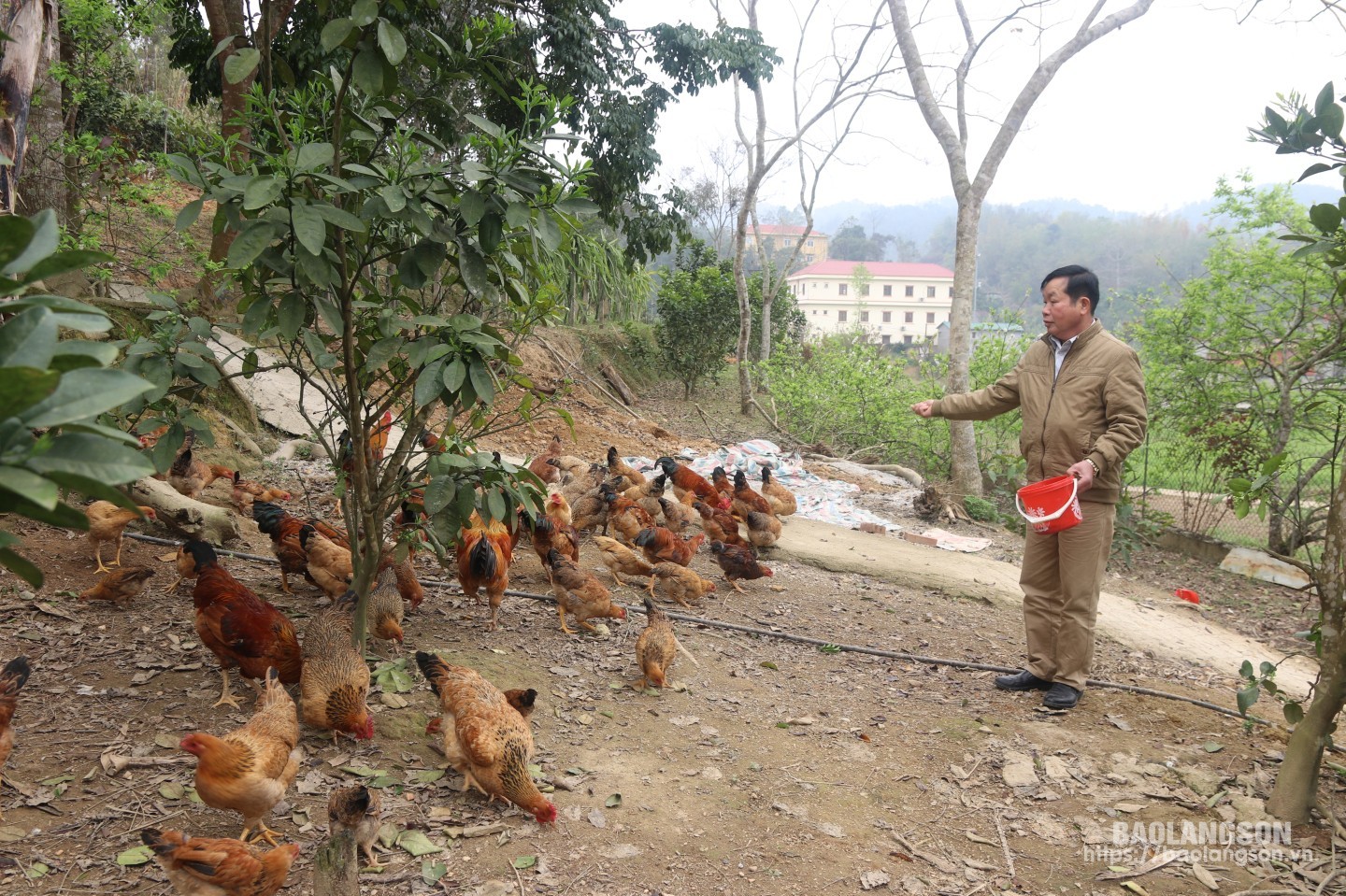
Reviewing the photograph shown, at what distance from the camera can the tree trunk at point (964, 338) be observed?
33.5ft

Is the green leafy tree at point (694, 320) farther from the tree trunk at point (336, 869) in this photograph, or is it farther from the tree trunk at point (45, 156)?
the tree trunk at point (336, 869)

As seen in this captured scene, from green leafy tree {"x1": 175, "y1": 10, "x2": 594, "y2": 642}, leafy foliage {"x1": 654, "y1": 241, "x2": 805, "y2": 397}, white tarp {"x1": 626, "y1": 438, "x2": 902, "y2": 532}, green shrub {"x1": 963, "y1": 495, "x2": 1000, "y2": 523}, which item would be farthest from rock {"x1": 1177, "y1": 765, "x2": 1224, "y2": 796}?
leafy foliage {"x1": 654, "y1": 241, "x2": 805, "y2": 397}

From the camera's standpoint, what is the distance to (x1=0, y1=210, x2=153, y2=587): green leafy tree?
91 centimetres

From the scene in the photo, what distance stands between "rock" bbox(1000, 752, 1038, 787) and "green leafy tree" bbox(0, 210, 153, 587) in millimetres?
3691

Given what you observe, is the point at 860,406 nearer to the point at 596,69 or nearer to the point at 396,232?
the point at 596,69

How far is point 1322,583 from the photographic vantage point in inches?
117

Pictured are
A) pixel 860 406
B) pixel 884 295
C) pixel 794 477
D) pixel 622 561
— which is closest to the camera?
pixel 622 561

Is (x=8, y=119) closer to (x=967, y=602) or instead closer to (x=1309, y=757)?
(x=1309, y=757)

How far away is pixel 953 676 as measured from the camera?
187 inches

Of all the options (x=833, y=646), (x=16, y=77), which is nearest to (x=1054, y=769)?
(x=833, y=646)

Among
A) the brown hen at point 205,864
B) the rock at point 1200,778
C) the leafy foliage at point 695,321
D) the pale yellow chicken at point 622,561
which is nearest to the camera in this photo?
the brown hen at point 205,864

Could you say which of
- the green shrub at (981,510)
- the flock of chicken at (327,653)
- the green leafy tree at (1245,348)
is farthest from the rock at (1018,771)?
the green leafy tree at (1245,348)

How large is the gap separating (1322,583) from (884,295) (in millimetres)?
57347

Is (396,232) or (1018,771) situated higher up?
(396,232)
